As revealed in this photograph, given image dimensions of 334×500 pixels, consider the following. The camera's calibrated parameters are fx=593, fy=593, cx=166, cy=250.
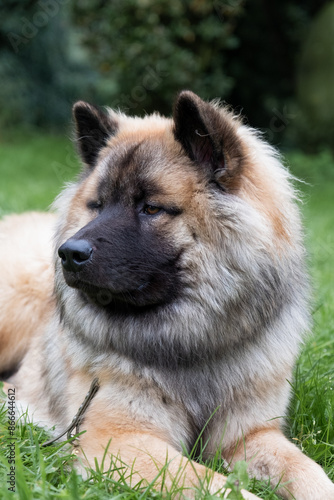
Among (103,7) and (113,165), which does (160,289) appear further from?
(103,7)

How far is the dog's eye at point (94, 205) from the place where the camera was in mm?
2915

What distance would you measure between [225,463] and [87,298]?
3.28 ft

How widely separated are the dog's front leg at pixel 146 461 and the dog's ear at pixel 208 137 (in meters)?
1.18

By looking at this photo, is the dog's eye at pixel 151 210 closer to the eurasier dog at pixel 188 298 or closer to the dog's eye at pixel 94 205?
the eurasier dog at pixel 188 298

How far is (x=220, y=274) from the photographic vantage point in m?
2.66

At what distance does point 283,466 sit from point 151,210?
1244mm

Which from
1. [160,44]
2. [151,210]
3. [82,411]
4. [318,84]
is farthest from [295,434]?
[318,84]

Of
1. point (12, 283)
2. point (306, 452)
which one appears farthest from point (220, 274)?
point (12, 283)

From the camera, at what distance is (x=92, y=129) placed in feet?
10.6

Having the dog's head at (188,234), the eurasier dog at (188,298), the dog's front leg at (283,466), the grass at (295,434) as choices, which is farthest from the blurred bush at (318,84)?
the dog's front leg at (283,466)

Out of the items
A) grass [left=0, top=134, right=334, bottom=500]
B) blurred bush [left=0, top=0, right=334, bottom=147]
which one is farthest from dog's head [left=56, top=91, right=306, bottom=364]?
blurred bush [left=0, top=0, right=334, bottom=147]

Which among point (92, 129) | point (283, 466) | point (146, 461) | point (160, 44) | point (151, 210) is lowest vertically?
point (146, 461)

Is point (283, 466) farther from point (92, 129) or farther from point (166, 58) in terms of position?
point (166, 58)

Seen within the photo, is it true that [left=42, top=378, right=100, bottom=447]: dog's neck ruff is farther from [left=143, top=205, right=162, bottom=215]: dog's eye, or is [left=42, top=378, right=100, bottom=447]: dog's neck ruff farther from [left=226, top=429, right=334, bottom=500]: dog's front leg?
[left=143, top=205, right=162, bottom=215]: dog's eye
